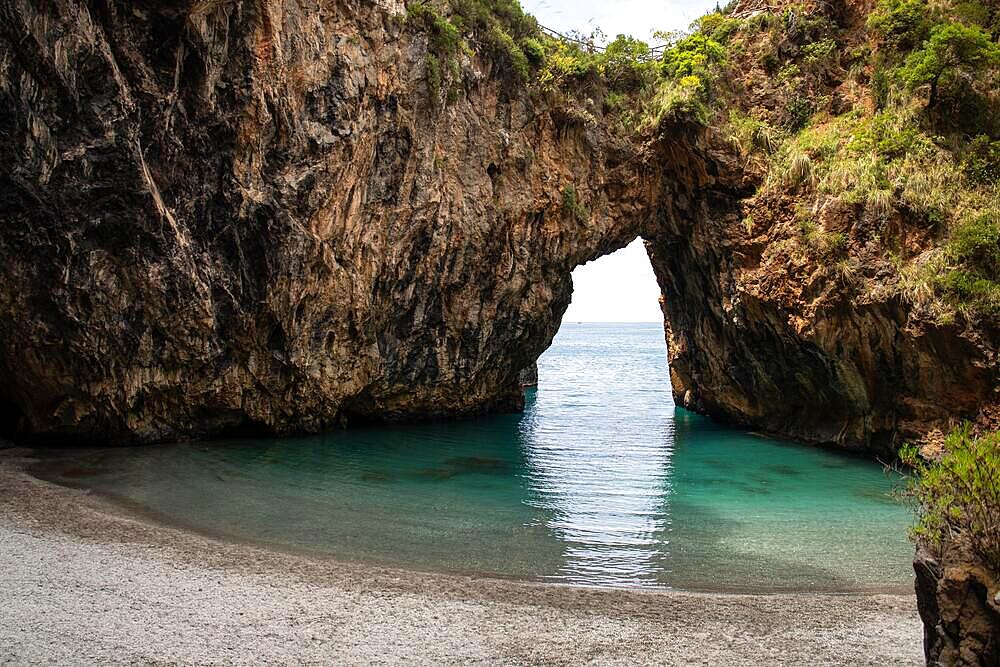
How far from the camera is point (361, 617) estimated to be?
271 inches

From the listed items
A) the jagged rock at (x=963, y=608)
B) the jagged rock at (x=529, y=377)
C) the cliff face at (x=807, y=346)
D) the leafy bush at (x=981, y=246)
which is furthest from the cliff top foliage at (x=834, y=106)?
the jagged rock at (x=529, y=377)

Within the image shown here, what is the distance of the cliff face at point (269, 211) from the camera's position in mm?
12250

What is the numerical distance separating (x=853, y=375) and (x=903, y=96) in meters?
6.73

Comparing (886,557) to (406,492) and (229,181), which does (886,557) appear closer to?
(406,492)

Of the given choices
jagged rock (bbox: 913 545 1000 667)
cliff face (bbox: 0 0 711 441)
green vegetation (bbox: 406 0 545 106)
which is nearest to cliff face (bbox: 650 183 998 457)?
cliff face (bbox: 0 0 711 441)

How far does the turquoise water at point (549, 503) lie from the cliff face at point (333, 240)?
165 centimetres

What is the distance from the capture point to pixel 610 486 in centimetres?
1414

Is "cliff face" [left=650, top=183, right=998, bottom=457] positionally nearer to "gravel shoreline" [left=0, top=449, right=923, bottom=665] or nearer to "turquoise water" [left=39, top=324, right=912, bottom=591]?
"turquoise water" [left=39, top=324, right=912, bottom=591]

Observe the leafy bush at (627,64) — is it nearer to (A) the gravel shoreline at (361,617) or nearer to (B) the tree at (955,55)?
(B) the tree at (955,55)

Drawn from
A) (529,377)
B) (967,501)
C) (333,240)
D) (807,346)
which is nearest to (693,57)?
(807,346)

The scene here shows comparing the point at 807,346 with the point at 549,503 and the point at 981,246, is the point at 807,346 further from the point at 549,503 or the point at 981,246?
the point at 549,503

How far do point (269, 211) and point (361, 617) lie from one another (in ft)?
A: 34.0

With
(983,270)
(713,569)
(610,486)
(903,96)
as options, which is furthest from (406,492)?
(903,96)

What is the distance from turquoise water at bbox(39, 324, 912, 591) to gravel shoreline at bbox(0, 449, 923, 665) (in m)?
0.86
